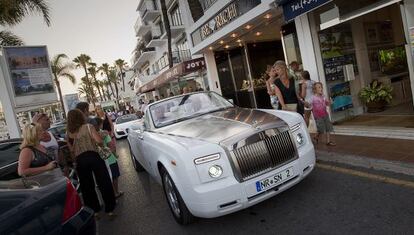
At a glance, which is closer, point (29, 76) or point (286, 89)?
point (286, 89)

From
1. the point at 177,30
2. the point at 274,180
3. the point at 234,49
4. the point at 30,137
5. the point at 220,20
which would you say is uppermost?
the point at 177,30

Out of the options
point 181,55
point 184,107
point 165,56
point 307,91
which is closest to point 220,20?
point 307,91

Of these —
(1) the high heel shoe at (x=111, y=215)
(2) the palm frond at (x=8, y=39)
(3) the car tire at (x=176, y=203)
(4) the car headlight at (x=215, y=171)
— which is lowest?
(1) the high heel shoe at (x=111, y=215)

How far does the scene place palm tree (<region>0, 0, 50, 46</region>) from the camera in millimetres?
15188

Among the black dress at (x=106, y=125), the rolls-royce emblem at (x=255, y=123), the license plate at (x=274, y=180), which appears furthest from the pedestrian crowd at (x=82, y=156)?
the black dress at (x=106, y=125)

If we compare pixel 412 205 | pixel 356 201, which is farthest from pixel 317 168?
pixel 412 205

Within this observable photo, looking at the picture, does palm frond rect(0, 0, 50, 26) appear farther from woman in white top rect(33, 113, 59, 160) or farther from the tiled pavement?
the tiled pavement

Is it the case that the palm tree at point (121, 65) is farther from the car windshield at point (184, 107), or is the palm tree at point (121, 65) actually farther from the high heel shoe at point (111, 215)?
the high heel shoe at point (111, 215)

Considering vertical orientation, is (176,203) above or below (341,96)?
below

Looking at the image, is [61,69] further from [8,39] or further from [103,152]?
[103,152]

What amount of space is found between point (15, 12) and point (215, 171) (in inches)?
647

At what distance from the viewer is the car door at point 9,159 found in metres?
5.11

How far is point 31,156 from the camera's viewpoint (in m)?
4.54

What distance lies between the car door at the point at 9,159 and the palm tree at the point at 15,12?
12.1 m
